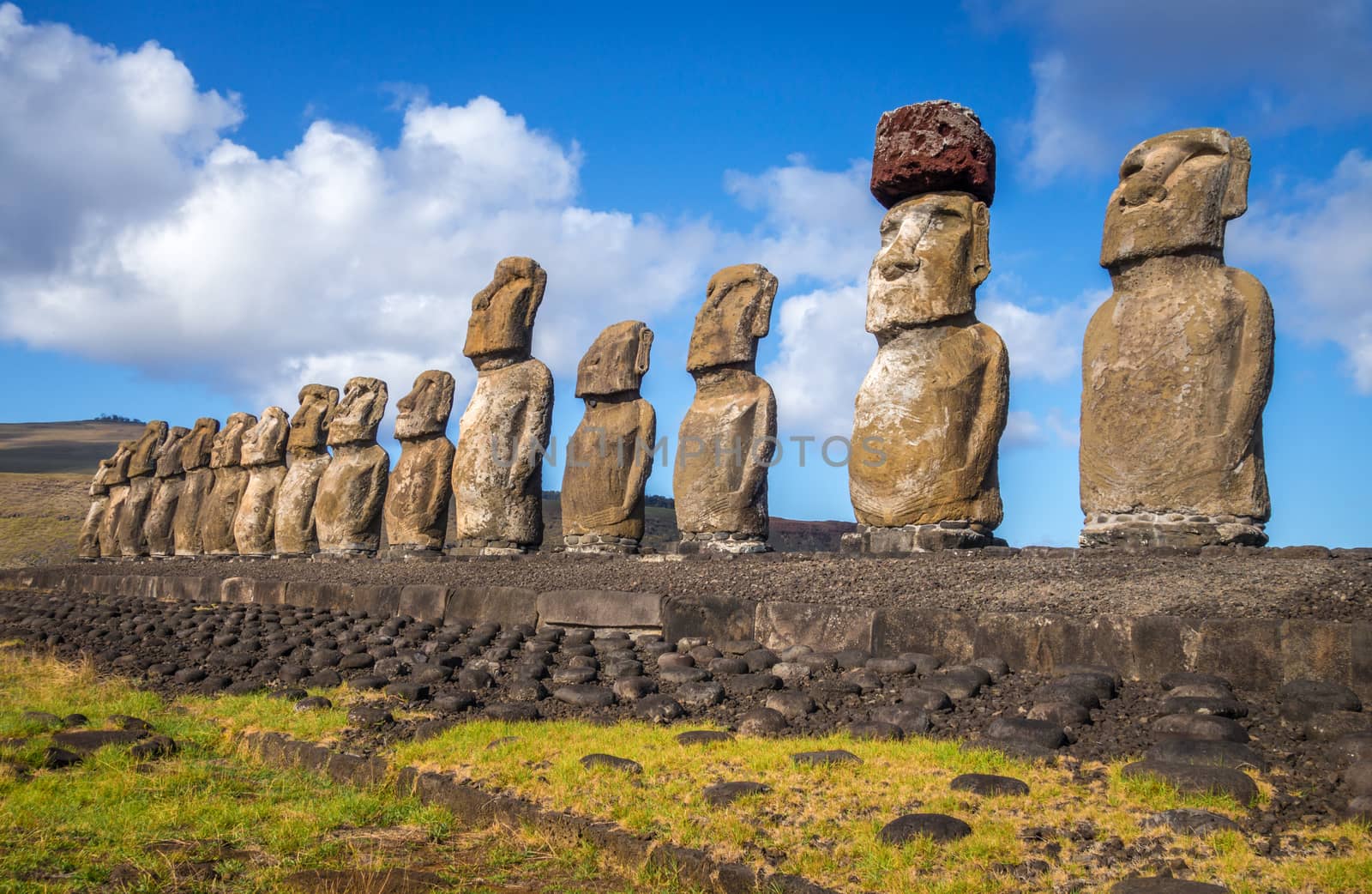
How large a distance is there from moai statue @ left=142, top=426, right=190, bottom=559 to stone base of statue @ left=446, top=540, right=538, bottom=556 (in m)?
12.4

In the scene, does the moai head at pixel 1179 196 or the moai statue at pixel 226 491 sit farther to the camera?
the moai statue at pixel 226 491

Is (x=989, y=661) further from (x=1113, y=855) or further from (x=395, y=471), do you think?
(x=395, y=471)

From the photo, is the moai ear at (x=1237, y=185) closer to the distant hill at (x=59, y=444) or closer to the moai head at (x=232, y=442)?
the moai head at (x=232, y=442)

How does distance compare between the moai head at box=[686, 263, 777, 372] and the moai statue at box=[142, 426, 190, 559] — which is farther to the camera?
the moai statue at box=[142, 426, 190, 559]

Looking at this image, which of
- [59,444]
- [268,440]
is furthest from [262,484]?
[59,444]

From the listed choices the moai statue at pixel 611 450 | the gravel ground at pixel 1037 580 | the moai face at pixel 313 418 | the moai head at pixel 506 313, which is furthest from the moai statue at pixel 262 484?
the gravel ground at pixel 1037 580

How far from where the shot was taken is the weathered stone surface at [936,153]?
8.88 metres

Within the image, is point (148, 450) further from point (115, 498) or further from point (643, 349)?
point (643, 349)

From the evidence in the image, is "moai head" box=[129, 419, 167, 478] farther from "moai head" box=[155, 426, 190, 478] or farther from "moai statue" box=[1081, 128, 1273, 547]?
"moai statue" box=[1081, 128, 1273, 547]

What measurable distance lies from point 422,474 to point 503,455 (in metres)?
1.79

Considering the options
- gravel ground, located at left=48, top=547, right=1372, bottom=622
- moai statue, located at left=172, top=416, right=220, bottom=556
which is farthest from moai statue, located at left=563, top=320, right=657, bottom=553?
moai statue, located at left=172, top=416, right=220, bottom=556

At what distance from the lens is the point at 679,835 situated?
11.0ft

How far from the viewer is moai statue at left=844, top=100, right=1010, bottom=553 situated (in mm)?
8266

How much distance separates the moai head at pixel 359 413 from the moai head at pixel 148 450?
984cm
